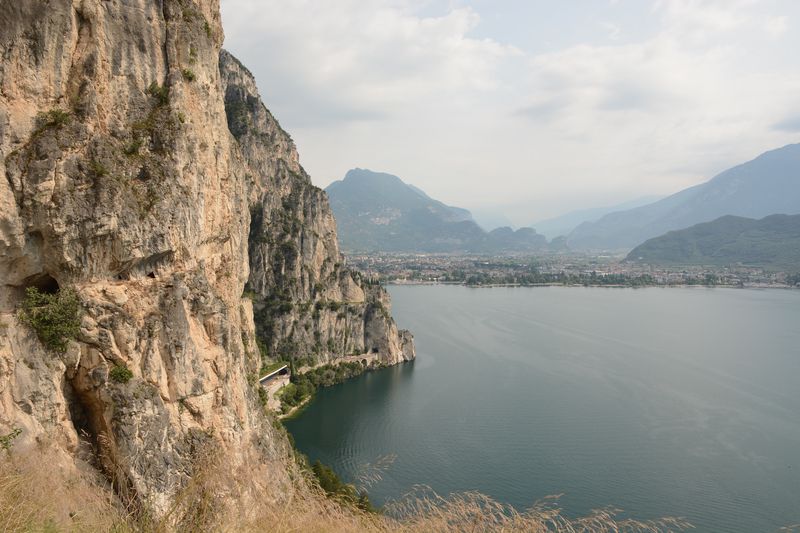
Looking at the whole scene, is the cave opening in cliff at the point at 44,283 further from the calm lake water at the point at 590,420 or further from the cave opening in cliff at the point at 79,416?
the calm lake water at the point at 590,420

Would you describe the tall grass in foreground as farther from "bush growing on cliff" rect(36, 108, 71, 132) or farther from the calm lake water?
the calm lake water

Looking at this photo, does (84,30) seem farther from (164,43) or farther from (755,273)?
(755,273)

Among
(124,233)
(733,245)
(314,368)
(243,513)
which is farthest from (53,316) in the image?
(733,245)

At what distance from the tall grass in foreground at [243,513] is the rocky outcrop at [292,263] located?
114ft

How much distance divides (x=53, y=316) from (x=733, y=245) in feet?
558

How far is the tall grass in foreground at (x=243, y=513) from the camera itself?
3.93m

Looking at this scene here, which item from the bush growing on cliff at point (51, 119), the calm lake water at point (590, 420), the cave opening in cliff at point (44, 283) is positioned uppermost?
the bush growing on cliff at point (51, 119)

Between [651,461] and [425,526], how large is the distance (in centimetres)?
2350

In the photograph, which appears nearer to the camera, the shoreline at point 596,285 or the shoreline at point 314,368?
the shoreline at point 314,368

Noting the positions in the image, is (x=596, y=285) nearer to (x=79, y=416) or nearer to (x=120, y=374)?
(x=120, y=374)

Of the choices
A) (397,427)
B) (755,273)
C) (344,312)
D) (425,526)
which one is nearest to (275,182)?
(344,312)

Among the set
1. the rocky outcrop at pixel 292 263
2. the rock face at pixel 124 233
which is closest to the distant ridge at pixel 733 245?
the rocky outcrop at pixel 292 263

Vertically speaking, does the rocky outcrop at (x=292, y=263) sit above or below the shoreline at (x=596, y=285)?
above

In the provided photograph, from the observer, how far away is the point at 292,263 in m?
41.4
